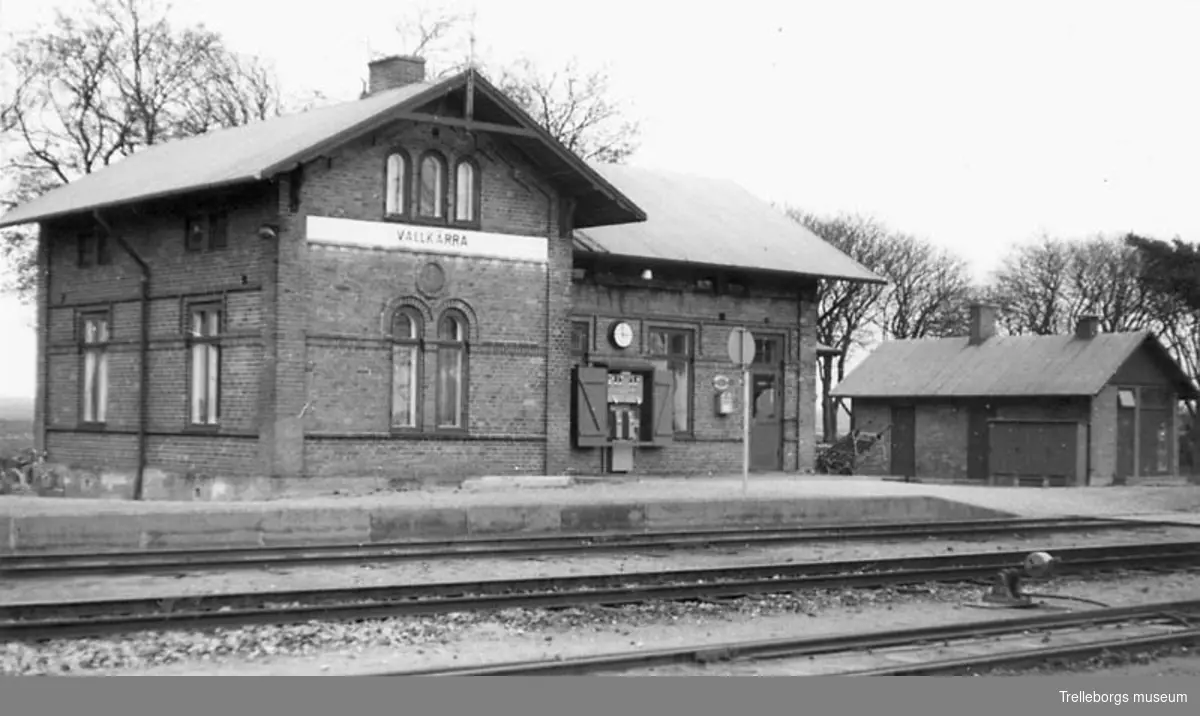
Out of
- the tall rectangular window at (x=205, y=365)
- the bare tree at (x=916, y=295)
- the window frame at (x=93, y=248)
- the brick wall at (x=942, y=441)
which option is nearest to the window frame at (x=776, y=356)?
the brick wall at (x=942, y=441)

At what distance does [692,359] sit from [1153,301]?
41.5m

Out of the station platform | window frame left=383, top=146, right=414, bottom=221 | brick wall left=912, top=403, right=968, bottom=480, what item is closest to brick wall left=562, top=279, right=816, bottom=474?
the station platform

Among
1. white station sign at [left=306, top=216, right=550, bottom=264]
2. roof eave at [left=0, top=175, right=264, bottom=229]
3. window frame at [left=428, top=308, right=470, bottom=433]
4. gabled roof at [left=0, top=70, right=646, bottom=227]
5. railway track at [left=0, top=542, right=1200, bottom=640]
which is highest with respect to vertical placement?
gabled roof at [left=0, top=70, right=646, bottom=227]

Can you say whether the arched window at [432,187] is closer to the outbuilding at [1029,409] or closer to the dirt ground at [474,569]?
the dirt ground at [474,569]

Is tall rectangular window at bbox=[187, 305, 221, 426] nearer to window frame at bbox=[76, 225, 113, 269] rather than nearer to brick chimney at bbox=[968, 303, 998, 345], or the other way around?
window frame at bbox=[76, 225, 113, 269]

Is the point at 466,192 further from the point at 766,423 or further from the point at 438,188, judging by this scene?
the point at 766,423

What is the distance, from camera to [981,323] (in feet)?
144

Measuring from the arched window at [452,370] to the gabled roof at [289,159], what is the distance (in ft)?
10.2

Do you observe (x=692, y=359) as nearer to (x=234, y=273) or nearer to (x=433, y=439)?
(x=433, y=439)

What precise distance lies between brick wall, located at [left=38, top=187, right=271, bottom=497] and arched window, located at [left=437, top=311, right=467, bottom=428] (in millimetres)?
2930

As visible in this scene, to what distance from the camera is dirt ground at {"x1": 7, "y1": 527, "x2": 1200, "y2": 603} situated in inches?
545

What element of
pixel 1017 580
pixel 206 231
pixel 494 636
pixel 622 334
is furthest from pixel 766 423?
pixel 494 636

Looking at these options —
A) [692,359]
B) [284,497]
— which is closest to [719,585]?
[284,497]

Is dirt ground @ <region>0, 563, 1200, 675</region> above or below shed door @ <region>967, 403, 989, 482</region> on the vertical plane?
below
